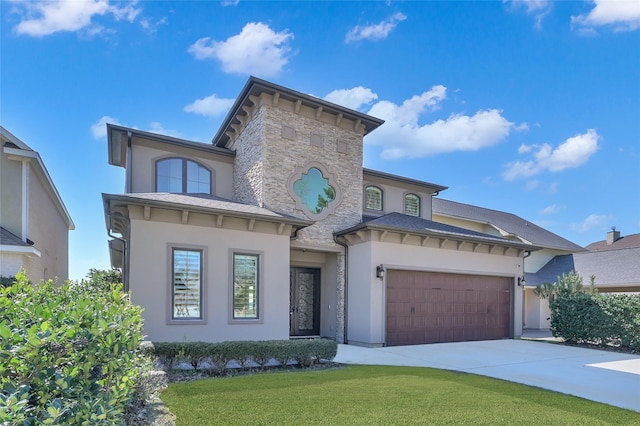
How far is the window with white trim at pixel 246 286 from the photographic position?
35.8 ft

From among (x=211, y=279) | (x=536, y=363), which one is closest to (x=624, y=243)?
(x=536, y=363)

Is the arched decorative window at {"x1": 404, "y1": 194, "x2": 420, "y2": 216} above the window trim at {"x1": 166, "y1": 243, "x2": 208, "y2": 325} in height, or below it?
above

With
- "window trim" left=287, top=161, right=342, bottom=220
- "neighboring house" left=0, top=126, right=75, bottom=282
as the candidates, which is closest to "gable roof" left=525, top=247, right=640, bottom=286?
"window trim" left=287, top=161, right=342, bottom=220

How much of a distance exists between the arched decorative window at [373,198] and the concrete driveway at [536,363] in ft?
20.0

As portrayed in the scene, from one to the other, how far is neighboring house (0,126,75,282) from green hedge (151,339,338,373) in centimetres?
541

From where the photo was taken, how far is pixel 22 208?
1102 cm

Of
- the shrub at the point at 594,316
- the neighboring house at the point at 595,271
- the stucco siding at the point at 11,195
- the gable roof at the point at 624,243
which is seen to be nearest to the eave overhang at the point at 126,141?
the stucco siding at the point at 11,195

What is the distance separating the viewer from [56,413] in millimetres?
2443

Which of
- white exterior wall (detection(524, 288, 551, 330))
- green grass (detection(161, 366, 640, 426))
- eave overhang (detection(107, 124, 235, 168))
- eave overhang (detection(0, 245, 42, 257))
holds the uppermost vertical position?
eave overhang (detection(107, 124, 235, 168))

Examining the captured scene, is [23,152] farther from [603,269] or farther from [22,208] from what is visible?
[603,269]

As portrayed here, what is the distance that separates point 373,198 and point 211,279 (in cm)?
837

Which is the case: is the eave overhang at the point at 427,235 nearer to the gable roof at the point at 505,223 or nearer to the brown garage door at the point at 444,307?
the brown garage door at the point at 444,307

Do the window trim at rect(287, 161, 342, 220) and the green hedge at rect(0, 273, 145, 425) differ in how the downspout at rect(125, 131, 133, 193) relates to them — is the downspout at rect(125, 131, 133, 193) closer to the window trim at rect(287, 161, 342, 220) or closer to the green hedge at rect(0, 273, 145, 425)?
the window trim at rect(287, 161, 342, 220)

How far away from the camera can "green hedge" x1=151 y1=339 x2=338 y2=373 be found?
767cm
